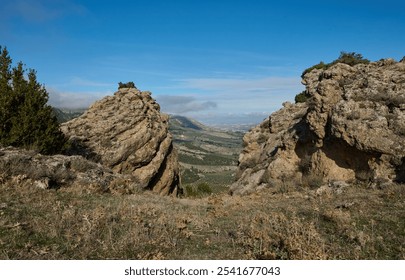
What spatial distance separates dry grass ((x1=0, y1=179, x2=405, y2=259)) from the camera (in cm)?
801

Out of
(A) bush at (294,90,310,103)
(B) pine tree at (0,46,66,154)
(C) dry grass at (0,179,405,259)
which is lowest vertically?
(C) dry grass at (0,179,405,259)

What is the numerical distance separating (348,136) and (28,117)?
21644 millimetres

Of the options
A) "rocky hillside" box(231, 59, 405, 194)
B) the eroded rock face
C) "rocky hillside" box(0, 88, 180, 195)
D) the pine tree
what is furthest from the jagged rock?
"rocky hillside" box(231, 59, 405, 194)

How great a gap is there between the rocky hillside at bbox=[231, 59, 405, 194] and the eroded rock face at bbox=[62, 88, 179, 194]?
9.47 metres

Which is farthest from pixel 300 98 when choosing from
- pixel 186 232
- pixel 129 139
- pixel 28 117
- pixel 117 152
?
pixel 186 232

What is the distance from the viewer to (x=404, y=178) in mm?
18750

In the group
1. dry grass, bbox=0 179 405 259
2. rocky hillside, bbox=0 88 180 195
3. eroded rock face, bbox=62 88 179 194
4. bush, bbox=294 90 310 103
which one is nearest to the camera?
dry grass, bbox=0 179 405 259

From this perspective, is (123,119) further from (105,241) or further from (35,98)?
(105,241)

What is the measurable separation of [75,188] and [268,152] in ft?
73.1

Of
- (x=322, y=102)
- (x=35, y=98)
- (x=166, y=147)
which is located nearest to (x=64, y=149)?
(x=35, y=98)

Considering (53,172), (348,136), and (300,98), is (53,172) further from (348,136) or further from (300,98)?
(300,98)

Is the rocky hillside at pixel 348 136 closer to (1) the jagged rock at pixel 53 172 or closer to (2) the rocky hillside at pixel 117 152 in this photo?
(2) the rocky hillside at pixel 117 152

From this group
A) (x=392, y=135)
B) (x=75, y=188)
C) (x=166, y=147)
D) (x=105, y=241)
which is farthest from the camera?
(x=166, y=147)

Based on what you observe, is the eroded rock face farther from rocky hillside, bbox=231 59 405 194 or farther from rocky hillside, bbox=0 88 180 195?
rocky hillside, bbox=231 59 405 194
